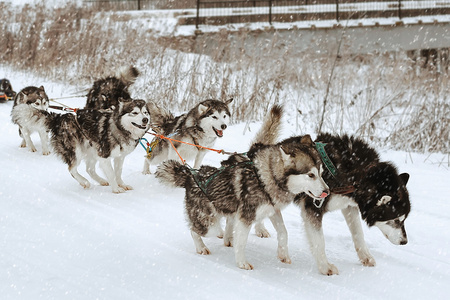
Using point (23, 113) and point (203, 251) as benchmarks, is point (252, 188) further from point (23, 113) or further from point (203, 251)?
point (23, 113)

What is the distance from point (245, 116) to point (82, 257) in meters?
Answer: 5.33

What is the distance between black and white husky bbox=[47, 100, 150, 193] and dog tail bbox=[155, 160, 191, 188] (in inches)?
49.9

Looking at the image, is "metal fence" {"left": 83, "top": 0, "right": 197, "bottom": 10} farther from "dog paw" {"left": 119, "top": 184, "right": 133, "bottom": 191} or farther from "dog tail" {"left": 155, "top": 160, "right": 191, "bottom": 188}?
"dog tail" {"left": 155, "top": 160, "right": 191, "bottom": 188}

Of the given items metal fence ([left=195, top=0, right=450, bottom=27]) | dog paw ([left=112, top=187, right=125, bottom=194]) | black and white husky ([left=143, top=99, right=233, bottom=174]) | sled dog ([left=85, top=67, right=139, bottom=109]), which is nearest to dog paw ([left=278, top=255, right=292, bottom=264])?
black and white husky ([left=143, top=99, right=233, bottom=174])

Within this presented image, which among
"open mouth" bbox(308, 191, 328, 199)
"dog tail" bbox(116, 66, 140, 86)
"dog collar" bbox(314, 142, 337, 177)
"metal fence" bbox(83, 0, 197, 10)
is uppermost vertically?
"metal fence" bbox(83, 0, 197, 10)

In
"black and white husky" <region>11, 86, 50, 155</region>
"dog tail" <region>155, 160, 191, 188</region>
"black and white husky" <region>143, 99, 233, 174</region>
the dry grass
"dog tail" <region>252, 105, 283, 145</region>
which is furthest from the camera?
the dry grass

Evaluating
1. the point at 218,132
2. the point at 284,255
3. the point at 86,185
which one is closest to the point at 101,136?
the point at 86,185

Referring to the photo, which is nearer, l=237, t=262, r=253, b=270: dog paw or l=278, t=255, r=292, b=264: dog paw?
l=237, t=262, r=253, b=270: dog paw

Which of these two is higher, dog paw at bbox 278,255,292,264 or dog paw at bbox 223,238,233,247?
dog paw at bbox 223,238,233,247

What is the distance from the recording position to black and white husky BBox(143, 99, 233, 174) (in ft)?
17.6

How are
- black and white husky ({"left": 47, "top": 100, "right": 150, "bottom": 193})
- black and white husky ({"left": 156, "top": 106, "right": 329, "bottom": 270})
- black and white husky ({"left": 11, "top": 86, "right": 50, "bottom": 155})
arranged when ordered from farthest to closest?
1. black and white husky ({"left": 11, "top": 86, "right": 50, "bottom": 155})
2. black and white husky ({"left": 47, "top": 100, "right": 150, "bottom": 193})
3. black and white husky ({"left": 156, "top": 106, "right": 329, "bottom": 270})

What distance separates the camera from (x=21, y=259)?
128 inches

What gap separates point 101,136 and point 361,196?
301 cm

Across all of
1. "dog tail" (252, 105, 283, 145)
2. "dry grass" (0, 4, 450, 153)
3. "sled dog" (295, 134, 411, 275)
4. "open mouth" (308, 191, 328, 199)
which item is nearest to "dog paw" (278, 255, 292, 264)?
"sled dog" (295, 134, 411, 275)
